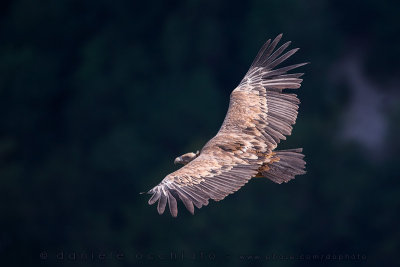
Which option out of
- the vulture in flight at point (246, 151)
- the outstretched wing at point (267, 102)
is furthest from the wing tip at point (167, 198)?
the outstretched wing at point (267, 102)

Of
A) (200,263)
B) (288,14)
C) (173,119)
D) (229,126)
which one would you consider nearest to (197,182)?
(229,126)

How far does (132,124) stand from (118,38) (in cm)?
780

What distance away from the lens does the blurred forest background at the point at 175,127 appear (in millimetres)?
52625

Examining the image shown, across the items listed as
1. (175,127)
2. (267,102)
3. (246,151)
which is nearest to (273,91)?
(267,102)

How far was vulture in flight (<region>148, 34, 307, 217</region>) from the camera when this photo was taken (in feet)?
54.3

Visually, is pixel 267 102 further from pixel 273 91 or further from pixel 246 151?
pixel 246 151

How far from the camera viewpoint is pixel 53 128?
66.6 meters

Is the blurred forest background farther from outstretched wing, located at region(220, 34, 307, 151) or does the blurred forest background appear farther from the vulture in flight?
the vulture in flight

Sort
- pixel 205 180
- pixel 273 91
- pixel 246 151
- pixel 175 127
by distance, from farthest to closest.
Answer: pixel 175 127 < pixel 273 91 < pixel 246 151 < pixel 205 180

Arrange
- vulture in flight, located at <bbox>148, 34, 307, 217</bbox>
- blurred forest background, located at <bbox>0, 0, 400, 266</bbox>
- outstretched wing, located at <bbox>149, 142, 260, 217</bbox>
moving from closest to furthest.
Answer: outstretched wing, located at <bbox>149, 142, 260, 217</bbox> → vulture in flight, located at <bbox>148, 34, 307, 217</bbox> → blurred forest background, located at <bbox>0, 0, 400, 266</bbox>

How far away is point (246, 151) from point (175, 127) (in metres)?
43.1

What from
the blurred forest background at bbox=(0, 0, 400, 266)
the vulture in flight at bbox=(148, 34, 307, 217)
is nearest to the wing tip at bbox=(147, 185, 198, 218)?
the vulture in flight at bbox=(148, 34, 307, 217)

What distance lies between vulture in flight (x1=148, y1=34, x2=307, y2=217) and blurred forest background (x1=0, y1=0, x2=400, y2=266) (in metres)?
29.1

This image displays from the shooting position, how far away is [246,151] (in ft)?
58.1
